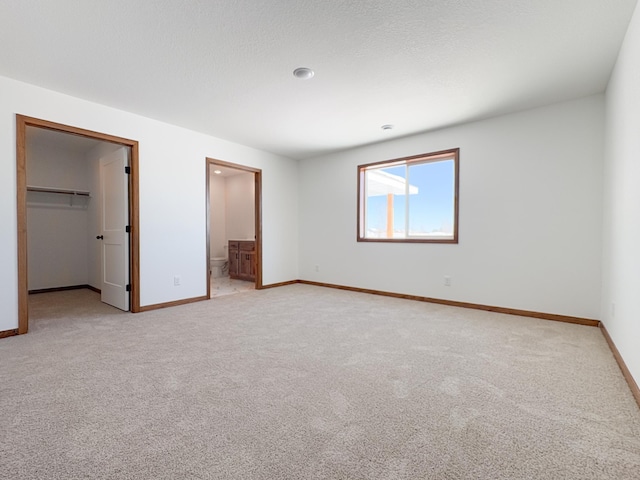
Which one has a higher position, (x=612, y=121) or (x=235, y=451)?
(x=612, y=121)

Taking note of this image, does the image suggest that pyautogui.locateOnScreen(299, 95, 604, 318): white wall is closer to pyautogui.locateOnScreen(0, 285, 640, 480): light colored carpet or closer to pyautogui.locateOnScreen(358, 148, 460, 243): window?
pyautogui.locateOnScreen(358, 148, 460, 243): window

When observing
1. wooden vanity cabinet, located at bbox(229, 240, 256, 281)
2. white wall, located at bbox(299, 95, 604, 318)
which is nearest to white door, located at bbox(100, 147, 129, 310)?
wooden vanity cabinet, located at bbox(229, 240, 256, 281)

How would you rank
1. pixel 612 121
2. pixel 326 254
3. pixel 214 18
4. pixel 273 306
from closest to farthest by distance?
pixel 214 18, pixel 612 121, pixel 273 306, pixel 326 254

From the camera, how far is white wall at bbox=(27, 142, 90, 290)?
5.20m

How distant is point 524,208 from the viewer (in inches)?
142

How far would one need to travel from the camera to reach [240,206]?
736 cm

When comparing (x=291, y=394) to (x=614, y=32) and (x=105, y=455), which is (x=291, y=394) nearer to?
(x=105, y=455)

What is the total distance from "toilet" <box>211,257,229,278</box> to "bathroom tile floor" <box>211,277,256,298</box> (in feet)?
0.68

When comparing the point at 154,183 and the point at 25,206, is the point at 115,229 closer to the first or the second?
the point at 154,183

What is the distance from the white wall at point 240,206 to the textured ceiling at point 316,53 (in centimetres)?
338

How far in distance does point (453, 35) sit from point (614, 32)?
3.82 ft

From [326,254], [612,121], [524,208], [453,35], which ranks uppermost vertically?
[453,35]

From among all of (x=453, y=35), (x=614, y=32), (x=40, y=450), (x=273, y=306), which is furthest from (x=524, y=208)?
(x=40, y=450)

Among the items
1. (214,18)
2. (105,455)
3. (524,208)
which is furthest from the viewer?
(524,208)
